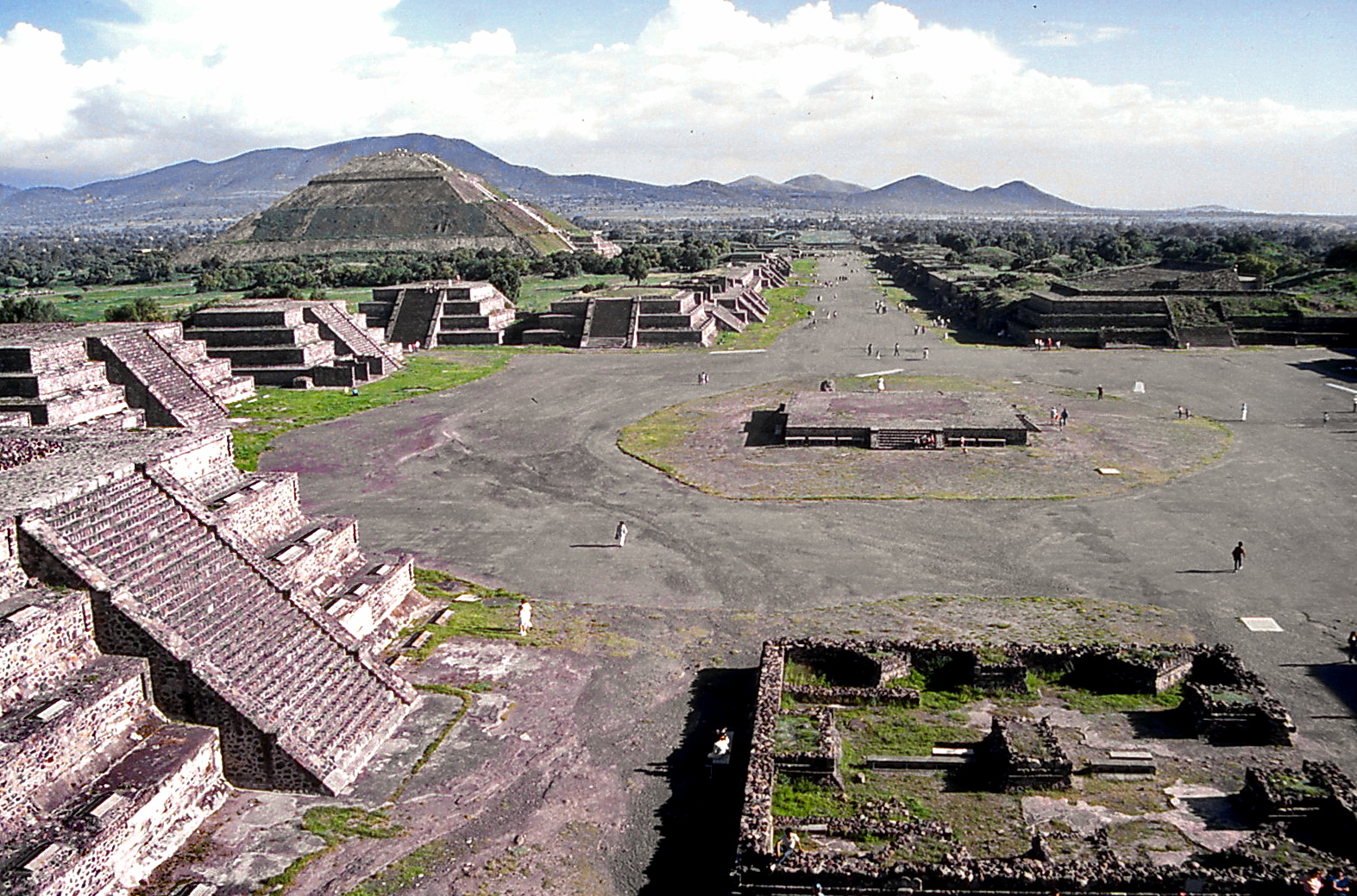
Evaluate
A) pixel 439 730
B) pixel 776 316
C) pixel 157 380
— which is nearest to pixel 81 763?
pixel 439 730

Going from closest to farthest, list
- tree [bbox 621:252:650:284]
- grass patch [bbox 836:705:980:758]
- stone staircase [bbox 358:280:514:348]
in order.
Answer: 1. grass patch [bbox 836:705:980:758]
2. stone staircase [bbox 358:280:514:348]
3. tree [bbox 621:252:650:284]

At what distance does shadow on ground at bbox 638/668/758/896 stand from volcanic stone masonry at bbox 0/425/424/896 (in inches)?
209

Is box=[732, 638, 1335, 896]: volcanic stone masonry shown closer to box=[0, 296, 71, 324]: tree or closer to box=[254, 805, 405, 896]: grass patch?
box=[254, 805, 405, 896]: grass patch

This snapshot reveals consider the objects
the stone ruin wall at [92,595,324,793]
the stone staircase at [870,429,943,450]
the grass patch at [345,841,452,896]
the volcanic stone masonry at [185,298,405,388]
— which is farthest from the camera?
the volcanic stone masonry at [185,298,405,388]

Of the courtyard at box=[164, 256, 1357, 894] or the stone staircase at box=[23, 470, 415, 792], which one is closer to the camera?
the courtyard at box=[164, 256, 1357, 894]

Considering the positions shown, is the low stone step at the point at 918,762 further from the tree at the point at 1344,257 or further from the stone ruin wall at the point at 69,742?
the tree at the point at 1344,257

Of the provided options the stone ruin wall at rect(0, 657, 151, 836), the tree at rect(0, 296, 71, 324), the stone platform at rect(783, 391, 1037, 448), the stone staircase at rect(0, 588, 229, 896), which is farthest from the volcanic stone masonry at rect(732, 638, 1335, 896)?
the tree at rect(0, 296, 71, 324)

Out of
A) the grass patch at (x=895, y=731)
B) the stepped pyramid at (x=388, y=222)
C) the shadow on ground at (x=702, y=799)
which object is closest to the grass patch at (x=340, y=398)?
the shadow on ground at (x=702, y=799)

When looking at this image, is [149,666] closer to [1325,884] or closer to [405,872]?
[405,872]

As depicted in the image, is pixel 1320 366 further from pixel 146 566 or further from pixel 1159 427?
pixel 146 566

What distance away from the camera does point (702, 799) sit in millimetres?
15305

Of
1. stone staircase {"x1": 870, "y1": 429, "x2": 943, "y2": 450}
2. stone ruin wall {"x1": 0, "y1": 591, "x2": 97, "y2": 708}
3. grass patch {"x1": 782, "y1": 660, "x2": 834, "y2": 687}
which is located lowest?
grass patch {"x1": 782, "y1": 660, "x2": 834, "y2": 687}

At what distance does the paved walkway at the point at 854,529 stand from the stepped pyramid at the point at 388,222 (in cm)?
10277

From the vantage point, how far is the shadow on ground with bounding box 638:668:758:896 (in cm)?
1351
